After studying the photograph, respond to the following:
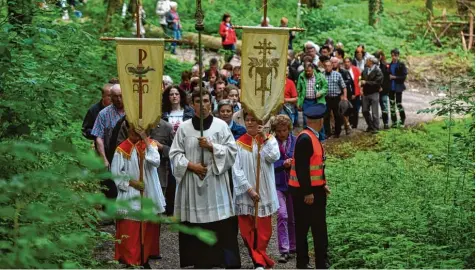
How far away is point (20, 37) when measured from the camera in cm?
1115

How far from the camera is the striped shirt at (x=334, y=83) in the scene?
21578 millimetres

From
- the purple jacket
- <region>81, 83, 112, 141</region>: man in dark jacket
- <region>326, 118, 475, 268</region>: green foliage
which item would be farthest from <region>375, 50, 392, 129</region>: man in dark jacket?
the purple jacket

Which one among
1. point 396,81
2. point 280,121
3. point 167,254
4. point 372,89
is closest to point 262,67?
point 280,121

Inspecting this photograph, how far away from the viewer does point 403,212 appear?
536 inches

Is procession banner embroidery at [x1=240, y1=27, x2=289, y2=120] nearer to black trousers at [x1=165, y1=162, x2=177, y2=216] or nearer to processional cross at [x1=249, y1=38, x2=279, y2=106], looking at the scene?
processional cross at [x1=249, y1=38, x2=279, y2=106]

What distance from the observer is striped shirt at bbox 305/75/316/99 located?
2045 cm

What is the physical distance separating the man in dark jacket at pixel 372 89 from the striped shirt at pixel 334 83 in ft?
4.28

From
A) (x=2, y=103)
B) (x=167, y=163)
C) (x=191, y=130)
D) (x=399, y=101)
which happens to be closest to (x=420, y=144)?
(x=399, y=101)

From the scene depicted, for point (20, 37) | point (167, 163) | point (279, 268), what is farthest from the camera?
point (167, 163)

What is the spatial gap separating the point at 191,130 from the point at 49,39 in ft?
7.40

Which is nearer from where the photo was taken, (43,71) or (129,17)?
(43,71)

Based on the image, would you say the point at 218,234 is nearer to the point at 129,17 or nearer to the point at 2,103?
the point at 2,103

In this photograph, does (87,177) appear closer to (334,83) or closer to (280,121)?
(280,121)

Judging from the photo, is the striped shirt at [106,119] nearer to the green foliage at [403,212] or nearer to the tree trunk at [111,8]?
the green foliage at [403,212]
